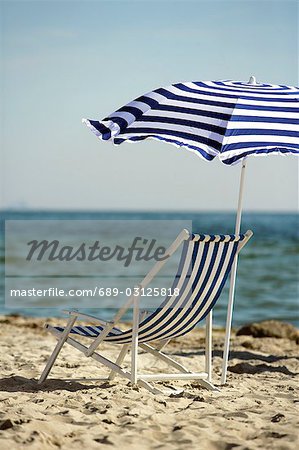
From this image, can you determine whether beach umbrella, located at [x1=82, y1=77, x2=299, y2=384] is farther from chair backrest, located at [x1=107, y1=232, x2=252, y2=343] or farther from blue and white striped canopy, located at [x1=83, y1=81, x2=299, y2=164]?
chair backrest, located at [x1=107, y1=232, x2=252, y2=343]

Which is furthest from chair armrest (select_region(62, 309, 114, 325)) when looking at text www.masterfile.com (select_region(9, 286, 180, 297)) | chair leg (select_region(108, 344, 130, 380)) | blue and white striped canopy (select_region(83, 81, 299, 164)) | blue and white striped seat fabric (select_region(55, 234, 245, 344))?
text www.masterfile.com (select_region(9, 286, 180, 297))

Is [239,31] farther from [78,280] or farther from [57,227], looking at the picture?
[57,227]

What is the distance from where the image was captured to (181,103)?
5.10 metres

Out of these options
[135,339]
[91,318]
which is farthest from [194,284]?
[91,318]

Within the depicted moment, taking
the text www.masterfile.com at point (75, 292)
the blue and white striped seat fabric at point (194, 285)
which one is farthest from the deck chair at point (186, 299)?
the text www.masterfile.com at point (75, 292)

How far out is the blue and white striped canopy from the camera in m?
4.81

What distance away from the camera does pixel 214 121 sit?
493 centimetres

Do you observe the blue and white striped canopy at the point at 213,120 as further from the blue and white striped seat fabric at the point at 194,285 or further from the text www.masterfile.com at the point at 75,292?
the text www.masterfile.com at the point at 75,292

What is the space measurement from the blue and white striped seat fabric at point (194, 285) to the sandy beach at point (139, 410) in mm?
369

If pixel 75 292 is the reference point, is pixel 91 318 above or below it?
above

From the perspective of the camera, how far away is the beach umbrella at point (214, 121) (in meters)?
4.81

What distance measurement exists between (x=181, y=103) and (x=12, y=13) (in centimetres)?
2232

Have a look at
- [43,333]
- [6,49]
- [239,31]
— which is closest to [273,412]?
[43,333]

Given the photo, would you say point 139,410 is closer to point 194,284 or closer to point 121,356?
point 194,284
